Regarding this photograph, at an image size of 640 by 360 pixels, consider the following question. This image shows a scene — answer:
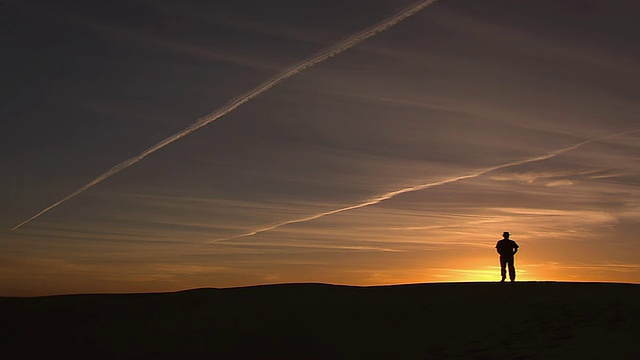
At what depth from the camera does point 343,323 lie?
657 inches

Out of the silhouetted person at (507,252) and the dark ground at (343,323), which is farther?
the silhouetted person at (507,252)

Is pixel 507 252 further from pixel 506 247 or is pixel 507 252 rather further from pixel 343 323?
pixel 343 323

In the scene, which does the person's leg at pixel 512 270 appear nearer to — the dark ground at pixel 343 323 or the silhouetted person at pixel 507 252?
the silhouetted person at pixel 507 252

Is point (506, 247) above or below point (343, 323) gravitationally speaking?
above

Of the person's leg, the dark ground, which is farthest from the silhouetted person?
the dark ground

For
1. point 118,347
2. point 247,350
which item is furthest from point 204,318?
point 247,350

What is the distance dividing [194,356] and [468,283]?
872 cm

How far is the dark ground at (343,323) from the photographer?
12.8 m

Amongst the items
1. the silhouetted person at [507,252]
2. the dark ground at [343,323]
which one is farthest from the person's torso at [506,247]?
the dark ground at [343,323]

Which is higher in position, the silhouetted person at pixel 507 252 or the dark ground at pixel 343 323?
the silhouetted person at pixel 507 252

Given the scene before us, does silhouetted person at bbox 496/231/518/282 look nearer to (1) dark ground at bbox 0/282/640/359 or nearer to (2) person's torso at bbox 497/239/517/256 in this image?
(2) person's torso at bbox 497/239/517/256

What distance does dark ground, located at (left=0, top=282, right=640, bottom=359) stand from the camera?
12.8 m

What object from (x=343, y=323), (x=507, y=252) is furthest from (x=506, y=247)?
(x=343, y=323)

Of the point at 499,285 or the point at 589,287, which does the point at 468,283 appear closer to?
the point at 499,285
